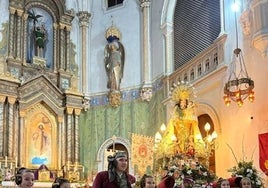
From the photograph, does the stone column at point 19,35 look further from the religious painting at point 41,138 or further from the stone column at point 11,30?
the religious painting at point 41,138

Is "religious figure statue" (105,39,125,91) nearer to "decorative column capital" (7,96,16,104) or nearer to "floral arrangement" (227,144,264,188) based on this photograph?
"decorative column capital" (7,96,16,104)

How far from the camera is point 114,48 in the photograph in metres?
18.1

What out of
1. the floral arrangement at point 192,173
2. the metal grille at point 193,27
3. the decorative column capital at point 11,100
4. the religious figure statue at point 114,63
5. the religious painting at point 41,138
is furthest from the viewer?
the religious figure statue at point 114,63

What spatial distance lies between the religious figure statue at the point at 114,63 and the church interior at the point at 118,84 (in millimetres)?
38

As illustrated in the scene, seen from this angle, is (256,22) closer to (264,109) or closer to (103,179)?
(264,109)

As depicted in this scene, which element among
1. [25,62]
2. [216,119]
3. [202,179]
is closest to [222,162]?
[216,119]

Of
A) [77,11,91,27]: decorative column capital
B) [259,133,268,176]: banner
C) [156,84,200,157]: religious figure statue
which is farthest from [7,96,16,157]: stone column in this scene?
[259,133,268,176]: banner

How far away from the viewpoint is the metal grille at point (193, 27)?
45.4 feet

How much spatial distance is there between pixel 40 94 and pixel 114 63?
301 cm

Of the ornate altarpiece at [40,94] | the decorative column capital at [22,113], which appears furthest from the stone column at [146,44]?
the decorative column capital at [22,113]

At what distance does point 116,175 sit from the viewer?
15.3ft

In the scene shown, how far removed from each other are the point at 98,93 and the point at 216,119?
674cm

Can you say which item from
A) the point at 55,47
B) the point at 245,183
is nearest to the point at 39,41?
the point at 55,47

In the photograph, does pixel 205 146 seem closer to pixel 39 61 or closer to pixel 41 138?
pixel 41 138
